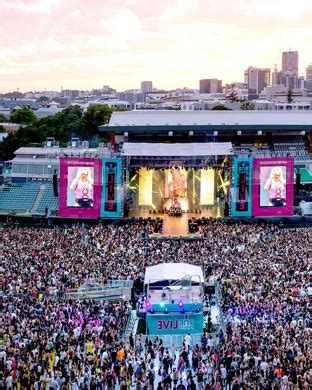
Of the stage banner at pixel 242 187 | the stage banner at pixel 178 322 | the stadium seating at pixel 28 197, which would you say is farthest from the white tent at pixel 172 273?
the stadium seating at pixel 28 197

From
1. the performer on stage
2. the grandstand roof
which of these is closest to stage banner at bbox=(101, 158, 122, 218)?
the grandstand roof

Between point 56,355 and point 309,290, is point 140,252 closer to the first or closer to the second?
point 309,290

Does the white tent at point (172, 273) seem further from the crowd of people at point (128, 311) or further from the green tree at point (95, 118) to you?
the green tree at point (95, 118)

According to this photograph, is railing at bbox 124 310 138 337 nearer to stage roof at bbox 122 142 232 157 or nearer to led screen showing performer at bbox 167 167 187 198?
stage roof at bbox 122 142 232 157

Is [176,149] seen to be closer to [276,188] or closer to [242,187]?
[242,187]

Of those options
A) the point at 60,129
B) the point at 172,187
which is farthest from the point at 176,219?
the point at 60,129
